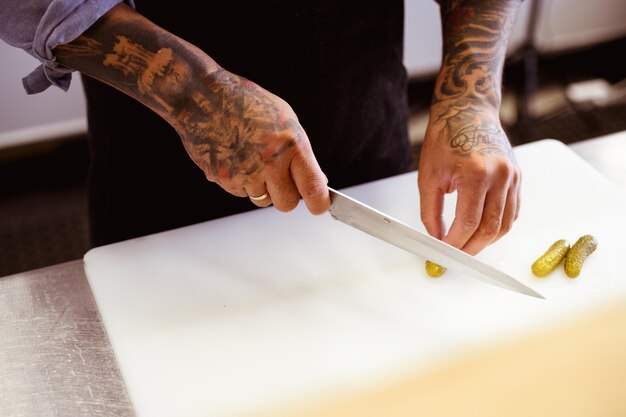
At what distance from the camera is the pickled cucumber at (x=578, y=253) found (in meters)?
0.94

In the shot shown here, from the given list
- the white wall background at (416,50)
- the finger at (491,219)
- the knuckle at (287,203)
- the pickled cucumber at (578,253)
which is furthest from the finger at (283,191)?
the white wall background at (416,50)

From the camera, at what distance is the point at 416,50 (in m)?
2.71

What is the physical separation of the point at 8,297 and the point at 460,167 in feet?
2.06

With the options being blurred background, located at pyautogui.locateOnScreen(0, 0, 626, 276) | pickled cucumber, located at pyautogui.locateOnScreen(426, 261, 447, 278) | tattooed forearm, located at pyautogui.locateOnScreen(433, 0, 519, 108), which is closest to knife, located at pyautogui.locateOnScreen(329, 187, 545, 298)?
pickled cucumber, located at pyautogui.locateOnScreen(426, 261, 447, 278)

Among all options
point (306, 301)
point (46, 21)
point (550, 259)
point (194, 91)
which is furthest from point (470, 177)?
point (46, 21)

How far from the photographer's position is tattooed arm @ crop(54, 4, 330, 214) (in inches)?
31.6

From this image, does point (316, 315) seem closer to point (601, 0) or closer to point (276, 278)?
point (276, 278)

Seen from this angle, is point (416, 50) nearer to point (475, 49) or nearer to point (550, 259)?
point (475, 49)

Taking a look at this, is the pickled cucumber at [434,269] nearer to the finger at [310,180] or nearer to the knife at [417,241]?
the knife at [417,241]

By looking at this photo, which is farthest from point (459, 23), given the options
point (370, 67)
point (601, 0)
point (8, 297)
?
point (601, 0)

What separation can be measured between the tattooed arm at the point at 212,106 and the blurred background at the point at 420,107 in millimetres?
1471

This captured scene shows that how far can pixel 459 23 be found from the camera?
3.46 feet

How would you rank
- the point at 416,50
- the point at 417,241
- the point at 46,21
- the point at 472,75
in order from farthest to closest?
1. the point at 416,50
2. the point at 472,75
3. the point at 417,241
4. the point at 46,21

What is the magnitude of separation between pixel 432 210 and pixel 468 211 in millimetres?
60
